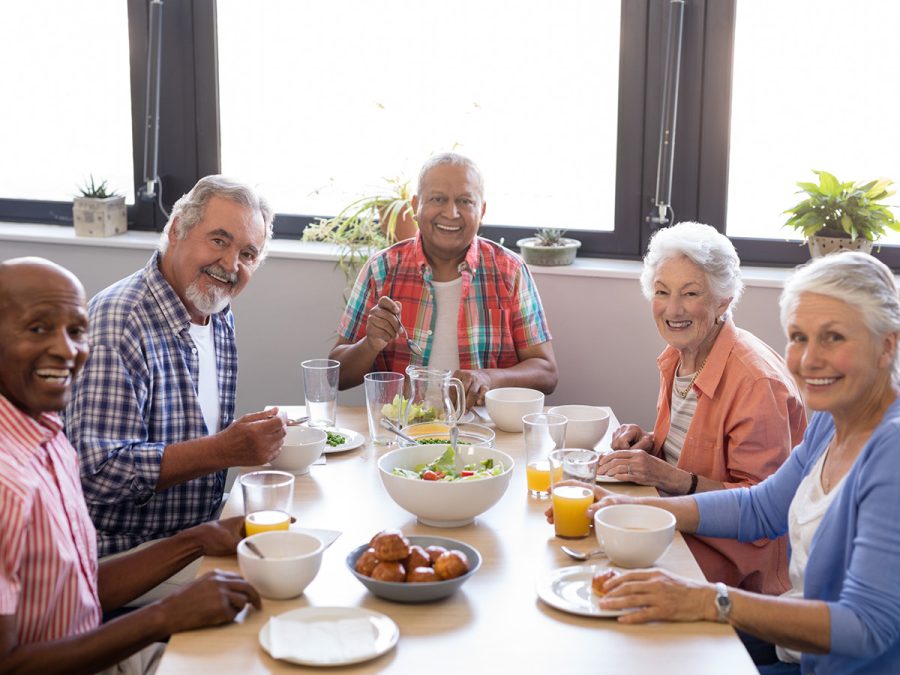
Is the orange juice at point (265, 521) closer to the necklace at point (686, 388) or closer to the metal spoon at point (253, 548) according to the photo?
the metal spoon at point (253, 548)

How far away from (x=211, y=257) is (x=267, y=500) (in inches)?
33.3

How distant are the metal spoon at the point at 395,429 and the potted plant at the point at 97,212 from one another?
2.00 meters

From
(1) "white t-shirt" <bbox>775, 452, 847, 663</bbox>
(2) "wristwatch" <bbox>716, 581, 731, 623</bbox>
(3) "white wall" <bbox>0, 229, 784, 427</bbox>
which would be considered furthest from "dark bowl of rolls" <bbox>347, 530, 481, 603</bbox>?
(3) "white wall" <bbox>0, 229, 784, 427</bbox>

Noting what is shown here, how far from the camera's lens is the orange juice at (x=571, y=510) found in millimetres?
1921

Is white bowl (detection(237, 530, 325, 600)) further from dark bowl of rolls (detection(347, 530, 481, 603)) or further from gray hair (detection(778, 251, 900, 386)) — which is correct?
gray hair (detection(778, 251, 900, 386))

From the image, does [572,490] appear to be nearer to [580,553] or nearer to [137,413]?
[580,553]

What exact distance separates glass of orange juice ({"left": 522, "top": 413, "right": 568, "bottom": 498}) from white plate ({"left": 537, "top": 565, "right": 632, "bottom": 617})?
0.38m

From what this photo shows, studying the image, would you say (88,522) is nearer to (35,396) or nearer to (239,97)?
(35,396)

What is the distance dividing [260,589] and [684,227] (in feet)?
4.53

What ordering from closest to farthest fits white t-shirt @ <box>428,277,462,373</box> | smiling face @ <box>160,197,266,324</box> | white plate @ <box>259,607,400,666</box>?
white plate @ <box>259,607,400,666</box> → smiling face @ <box>160,197,266,324</box> → white t-shirt @ <box>428,277,462,373</box>

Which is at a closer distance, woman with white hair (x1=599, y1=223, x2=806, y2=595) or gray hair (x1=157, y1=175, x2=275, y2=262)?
woman with white hair (x1=599, y1=223, x2=806, y2=595)

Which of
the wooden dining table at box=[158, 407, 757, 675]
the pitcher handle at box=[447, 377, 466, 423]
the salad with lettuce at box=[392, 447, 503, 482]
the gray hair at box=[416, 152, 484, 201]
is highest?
the gray hair at box=[416, 152, 484, 201]

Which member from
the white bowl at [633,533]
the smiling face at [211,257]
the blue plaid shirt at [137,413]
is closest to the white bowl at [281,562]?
the white bowl at [633,533]

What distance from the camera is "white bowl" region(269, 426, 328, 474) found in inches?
88.8
